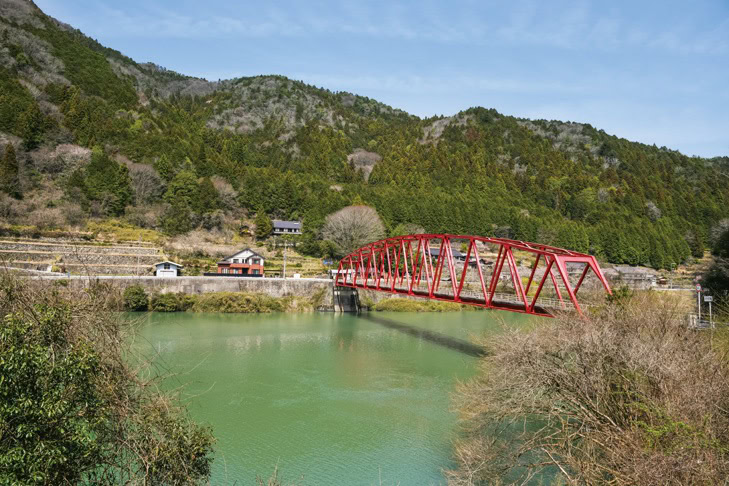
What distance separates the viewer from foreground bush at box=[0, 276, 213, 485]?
4395 mm

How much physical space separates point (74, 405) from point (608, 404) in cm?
699

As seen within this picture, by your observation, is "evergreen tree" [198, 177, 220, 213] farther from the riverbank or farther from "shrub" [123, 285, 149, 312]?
"shrub" [123, 285, 149, 312]

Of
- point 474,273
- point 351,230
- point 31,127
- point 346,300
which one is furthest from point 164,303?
point 31,127

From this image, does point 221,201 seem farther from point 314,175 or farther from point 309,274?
point 314,175

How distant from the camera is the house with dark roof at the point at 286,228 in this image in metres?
42.0

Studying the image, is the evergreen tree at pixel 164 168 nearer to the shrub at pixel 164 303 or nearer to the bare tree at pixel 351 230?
the bare tree at pixel 351 230

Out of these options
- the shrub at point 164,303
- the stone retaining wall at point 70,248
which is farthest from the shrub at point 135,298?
the stone retaining wall at point 70,248

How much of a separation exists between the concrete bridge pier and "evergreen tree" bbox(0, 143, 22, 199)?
2511 cm

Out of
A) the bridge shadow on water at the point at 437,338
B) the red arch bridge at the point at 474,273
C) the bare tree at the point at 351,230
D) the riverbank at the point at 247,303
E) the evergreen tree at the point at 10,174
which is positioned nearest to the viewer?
the red arch bridge at the point at 474,273

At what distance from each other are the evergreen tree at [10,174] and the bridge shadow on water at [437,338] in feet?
92.0

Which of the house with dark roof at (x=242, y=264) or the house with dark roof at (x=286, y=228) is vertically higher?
the house with dark roof at (x=286, y=228)

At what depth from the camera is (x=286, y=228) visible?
42219 millimetres

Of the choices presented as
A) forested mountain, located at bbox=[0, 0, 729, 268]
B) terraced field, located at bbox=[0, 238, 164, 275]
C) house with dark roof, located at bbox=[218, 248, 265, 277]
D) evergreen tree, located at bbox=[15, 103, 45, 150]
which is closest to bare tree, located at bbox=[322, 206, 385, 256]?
forested mountain, located at bbox=[0, 0, 729, 268]

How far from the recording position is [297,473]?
8211mm
